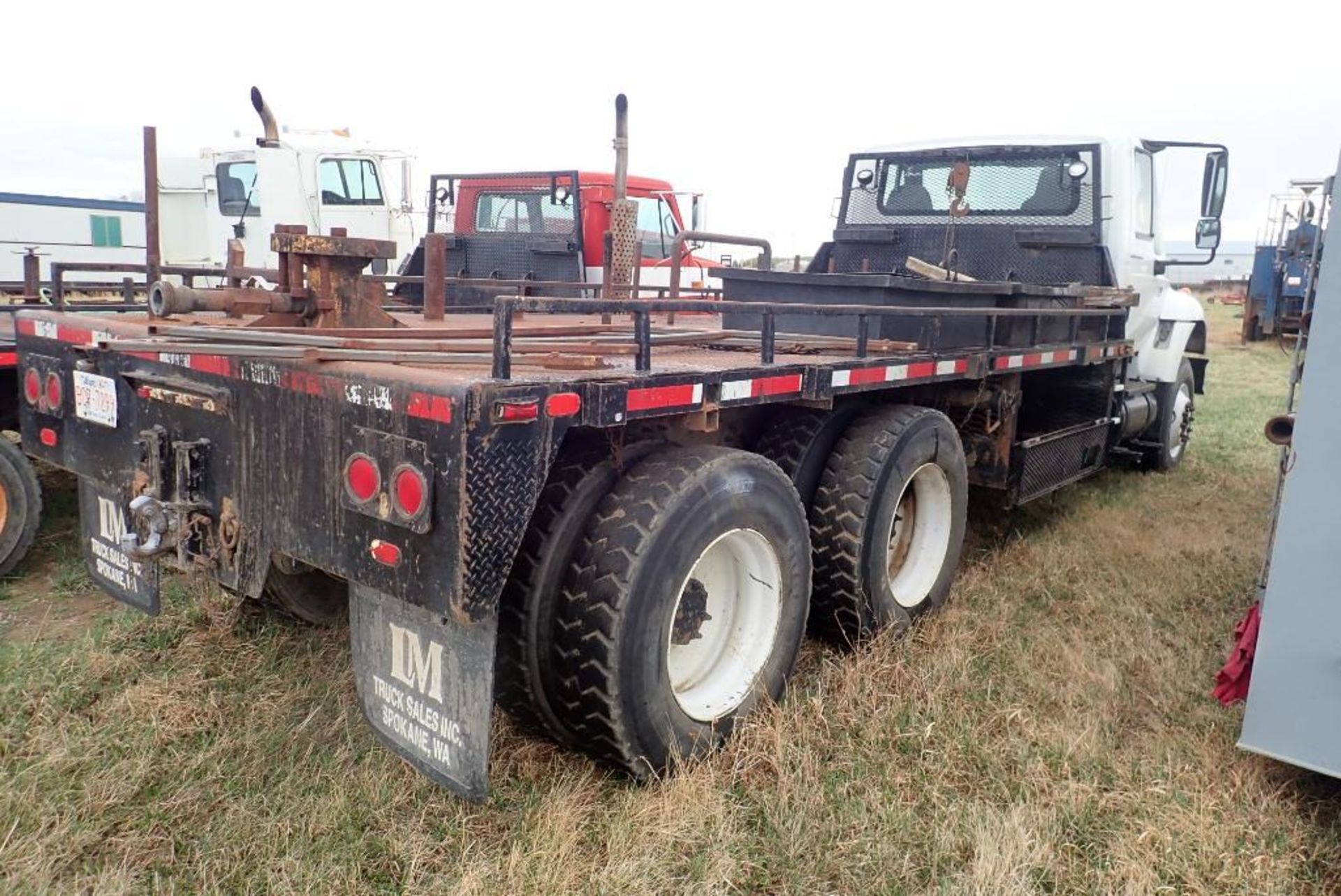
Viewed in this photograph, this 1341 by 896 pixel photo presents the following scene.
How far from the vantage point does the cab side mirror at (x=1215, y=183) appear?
5.86 metres

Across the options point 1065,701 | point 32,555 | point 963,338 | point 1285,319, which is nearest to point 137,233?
point 32,555

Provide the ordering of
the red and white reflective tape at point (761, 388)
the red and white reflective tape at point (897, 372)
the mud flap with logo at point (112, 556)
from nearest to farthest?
1. the red and white reflective tape at point (761, 388)
2. the mud flap with logo at point (112, 556)
3. the red and white reflective tape at point (897, 372)

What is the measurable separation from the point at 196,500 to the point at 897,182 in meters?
4.96

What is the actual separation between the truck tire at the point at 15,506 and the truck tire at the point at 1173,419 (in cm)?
671

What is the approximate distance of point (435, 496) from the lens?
2270mm

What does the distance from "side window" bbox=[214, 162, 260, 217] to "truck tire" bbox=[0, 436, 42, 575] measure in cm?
988

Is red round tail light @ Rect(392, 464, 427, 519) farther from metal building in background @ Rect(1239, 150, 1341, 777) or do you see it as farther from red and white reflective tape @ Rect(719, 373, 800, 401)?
metal building in background @ Rect(1239, 150, 1341, 777)

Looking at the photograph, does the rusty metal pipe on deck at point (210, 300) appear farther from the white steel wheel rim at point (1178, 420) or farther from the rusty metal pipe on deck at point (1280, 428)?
the white steel wheel rim at point (1178, 420)

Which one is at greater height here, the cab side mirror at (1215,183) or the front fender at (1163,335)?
the cab side mirror at (1215,183)

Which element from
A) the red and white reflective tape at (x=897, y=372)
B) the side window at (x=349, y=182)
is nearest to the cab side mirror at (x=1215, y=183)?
the red and white reflective tape at (x=897, y=372)

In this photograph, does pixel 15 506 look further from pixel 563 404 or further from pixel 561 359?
pixel 563 404

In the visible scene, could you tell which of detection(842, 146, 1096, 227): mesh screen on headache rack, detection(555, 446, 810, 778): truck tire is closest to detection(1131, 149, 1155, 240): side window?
detection(842, 146, 1096, 227): mesh screen on headache rack

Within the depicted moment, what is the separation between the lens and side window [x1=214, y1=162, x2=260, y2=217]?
44.2ft

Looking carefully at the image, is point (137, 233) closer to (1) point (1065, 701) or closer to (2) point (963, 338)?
(2) point (963, 338)
